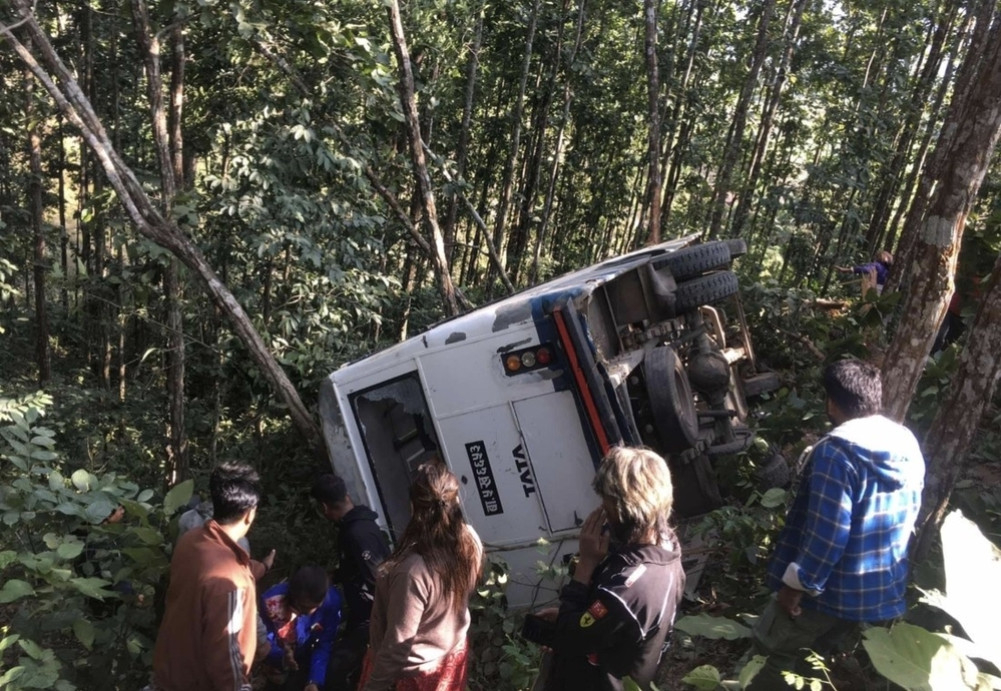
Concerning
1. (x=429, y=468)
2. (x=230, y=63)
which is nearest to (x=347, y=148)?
(x=230, y=63)

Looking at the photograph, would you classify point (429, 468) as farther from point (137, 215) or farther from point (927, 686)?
point (137, 215)

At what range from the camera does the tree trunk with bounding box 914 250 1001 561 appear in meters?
3.62

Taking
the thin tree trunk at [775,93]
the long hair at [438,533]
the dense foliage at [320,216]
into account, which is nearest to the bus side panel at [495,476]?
the dense foliage at [320,216]

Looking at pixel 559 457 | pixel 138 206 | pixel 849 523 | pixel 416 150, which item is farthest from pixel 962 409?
pixel 138 206

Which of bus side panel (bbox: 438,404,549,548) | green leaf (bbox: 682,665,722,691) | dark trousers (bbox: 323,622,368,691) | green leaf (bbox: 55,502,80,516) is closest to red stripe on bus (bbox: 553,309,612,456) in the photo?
bus side panel (bbox: 438,404,549,548)

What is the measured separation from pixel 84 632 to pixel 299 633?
3.15ft

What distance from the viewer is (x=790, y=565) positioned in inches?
109

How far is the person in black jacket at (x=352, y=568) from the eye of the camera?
3.77 m

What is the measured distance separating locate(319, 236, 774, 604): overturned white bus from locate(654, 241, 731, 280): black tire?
1.94ft

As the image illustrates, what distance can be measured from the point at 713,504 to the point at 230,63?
19.0 feet

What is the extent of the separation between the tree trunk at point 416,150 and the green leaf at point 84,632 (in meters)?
4.43

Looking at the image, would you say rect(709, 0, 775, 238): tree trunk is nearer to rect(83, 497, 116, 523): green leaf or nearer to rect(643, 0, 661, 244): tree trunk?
rect(643, 0, 661, 244): tree trunk

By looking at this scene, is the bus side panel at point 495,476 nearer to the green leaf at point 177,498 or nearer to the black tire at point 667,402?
the black tire at point 667,402

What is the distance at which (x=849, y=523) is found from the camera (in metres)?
2.67
